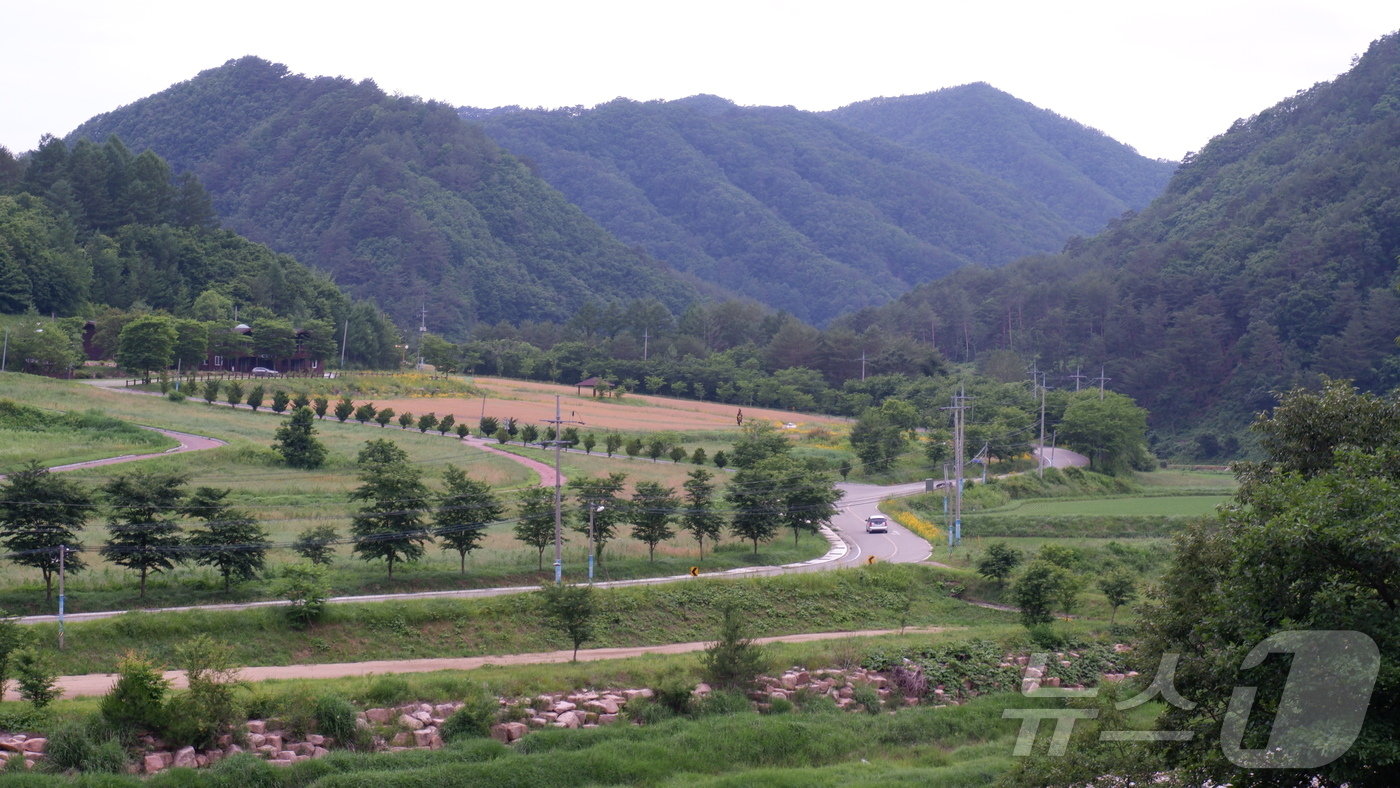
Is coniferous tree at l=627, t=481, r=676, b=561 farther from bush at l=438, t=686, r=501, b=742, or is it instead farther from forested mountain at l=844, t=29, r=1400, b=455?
forested mountain at l=844, t=29, r=1400, b=455

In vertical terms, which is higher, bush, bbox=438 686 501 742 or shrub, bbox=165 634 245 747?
shrub, bbox=165 634 245 747

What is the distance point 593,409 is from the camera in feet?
293

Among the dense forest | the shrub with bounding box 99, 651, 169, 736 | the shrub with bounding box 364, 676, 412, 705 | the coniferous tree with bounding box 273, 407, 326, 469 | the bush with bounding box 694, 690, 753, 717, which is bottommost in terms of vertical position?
the bush with bounding box 694, 690, 753, 717

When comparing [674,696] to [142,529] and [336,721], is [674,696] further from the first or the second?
[142,529]

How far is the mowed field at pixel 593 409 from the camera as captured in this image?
79.9 metres

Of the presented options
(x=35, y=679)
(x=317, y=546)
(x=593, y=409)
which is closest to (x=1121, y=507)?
(x=317, y=546)

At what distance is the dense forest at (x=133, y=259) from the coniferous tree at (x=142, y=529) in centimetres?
5684

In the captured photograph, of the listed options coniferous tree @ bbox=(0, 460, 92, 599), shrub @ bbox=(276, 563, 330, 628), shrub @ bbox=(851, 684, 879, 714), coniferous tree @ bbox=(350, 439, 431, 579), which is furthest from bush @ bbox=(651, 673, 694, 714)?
coniferous tree @ bbox=(0, 460, 92, 599)

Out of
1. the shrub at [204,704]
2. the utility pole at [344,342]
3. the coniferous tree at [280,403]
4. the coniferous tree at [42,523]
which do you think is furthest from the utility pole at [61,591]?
the utility pole at [344,342]

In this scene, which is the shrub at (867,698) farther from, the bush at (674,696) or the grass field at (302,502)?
the grass field at (302,502)

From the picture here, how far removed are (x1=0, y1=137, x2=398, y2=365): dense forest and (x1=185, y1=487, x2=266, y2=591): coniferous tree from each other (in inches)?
2240

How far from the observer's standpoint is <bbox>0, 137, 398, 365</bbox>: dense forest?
88688 millimetres

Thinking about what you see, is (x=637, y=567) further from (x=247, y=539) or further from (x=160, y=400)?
(x=160, y=400)

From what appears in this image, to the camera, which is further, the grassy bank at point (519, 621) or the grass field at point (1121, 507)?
the grass field at point (1121, 507)
